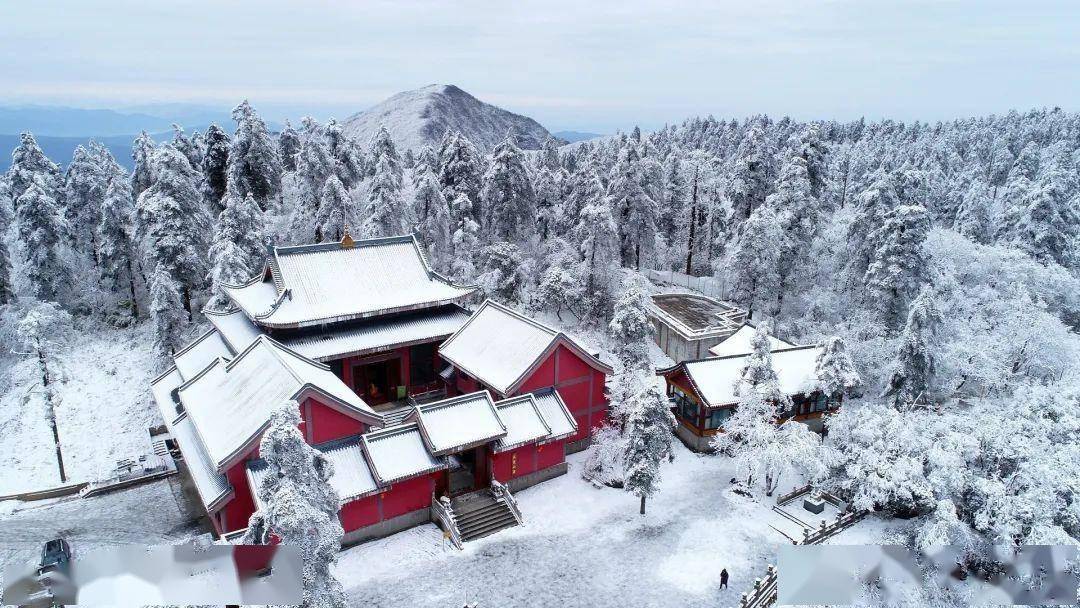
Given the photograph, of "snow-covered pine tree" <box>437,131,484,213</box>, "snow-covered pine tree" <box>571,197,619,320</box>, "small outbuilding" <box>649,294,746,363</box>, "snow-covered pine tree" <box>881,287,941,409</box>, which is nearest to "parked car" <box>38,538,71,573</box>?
"snow-covered pine tree" <box>571,197,619,320</box>

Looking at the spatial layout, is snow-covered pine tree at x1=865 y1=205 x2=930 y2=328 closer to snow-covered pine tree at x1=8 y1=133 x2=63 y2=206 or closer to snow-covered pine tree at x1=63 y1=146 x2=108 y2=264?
snow-covered pine tree at x1=63 y1=146 x2=108 y2=264

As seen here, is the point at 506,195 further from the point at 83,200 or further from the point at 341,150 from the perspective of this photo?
the point at 83,200

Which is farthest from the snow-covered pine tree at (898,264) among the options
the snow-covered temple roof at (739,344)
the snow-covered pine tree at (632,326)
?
the snow-covered pine tree at (632,326)

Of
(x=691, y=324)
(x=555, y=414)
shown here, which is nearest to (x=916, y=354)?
(x=691, y=324)

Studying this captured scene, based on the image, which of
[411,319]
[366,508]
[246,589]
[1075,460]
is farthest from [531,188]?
[246,589]

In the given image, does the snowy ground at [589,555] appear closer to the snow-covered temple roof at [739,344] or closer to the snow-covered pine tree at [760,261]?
the snow-covered temple roof at [739,344]

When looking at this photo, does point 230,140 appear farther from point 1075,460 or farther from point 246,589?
point 1075,460
